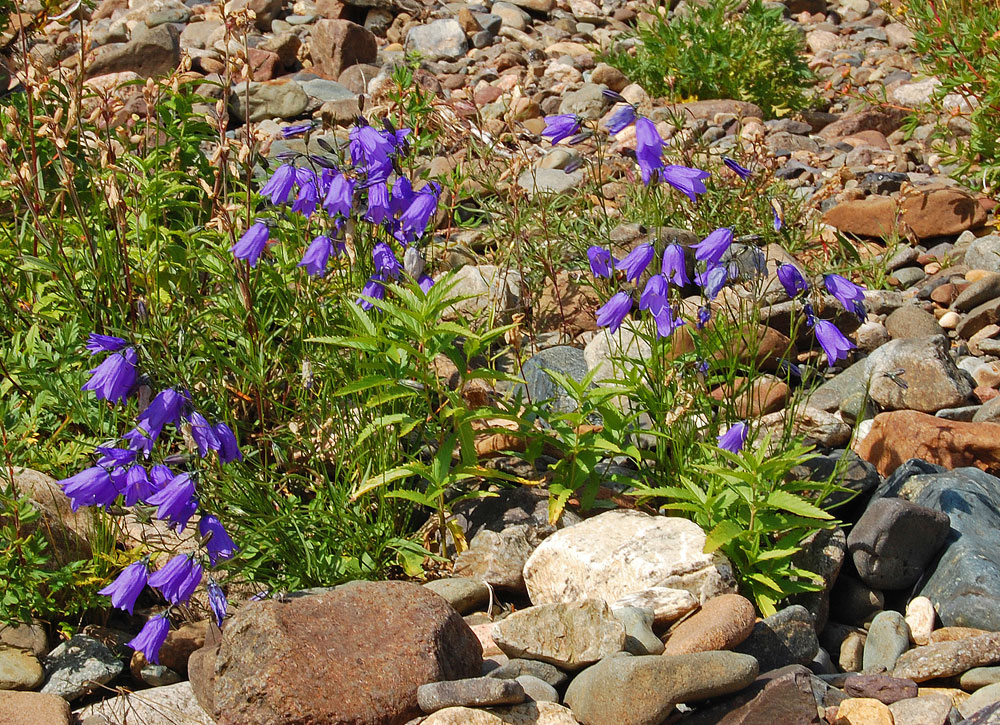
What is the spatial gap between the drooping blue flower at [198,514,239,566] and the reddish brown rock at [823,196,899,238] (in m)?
3.95

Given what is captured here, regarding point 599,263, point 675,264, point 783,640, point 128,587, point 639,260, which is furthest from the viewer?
point 599,263

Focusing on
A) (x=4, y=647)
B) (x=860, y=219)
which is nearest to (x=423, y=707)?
(x=4, y=647)

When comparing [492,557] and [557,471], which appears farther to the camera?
[557,471]

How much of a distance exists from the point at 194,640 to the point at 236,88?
5.26 m

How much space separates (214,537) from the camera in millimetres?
2705

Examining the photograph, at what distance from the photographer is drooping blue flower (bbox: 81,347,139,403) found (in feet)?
8.81

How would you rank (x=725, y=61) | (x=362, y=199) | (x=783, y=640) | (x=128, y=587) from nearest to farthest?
(x=128, y=587), (x=783, y=640), (x=362, y=199), (x=725, y=61)

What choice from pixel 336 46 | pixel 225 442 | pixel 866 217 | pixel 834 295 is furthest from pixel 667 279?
pixel 336 46

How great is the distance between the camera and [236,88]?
23.9 ft

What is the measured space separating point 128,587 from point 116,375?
55 centimetres

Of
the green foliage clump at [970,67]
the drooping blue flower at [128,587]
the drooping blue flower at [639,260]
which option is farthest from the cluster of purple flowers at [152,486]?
the green foliage clump at [970,67]

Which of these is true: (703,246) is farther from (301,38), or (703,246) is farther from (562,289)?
(301,38)

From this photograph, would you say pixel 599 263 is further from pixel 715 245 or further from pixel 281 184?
pixel 281 184

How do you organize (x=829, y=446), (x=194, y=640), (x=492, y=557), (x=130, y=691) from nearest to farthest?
1. (x=130, y=691)
2. (x=194, y=640)
3. (x=492, y=557)
4. (x=829, y=446)
